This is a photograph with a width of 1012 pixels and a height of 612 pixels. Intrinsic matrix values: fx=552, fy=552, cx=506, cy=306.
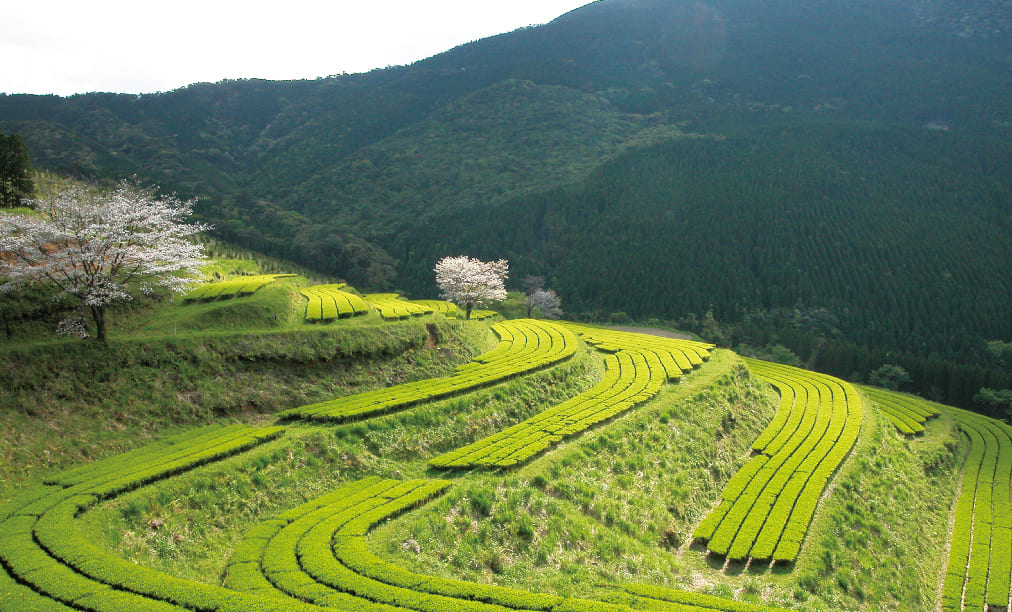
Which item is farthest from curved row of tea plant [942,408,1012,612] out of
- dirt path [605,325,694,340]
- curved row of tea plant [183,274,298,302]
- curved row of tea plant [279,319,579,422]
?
curved row of tea plant [183,274,298,302]

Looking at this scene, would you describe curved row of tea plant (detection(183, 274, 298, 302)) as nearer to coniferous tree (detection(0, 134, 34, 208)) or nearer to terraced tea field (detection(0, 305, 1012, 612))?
terraced tea field (detection(0, 305, 1012, 612))

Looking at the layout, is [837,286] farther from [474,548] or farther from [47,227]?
[47,227]

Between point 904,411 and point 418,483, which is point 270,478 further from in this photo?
point 904,411

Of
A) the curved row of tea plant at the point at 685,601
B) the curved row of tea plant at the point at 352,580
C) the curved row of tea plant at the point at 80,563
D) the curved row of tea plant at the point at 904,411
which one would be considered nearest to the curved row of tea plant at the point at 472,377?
the curved row of tea plant at the point at 80,563

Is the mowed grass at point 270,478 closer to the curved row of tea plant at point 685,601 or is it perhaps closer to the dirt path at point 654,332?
the curved row of tea plant at point 685,601

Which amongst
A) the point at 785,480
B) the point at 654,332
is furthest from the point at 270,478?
the point at 654,332
